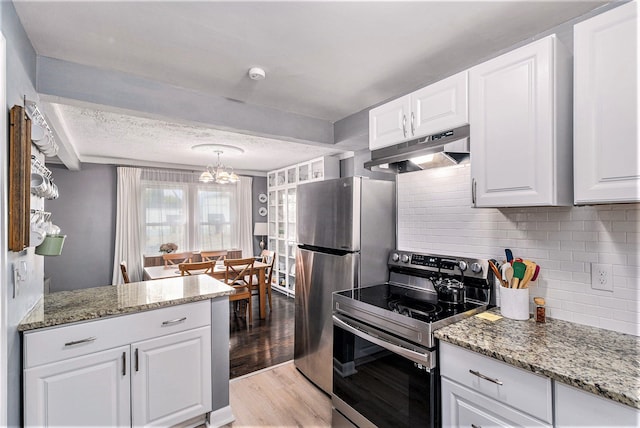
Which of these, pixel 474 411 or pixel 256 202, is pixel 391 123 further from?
pixel 256 202

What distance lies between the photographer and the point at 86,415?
1.60 meters

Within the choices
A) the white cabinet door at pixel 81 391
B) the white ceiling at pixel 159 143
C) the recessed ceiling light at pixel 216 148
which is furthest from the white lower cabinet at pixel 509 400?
the recessed ceiling light at pixel 216 148

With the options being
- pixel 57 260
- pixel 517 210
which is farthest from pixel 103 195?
pixel 517 210

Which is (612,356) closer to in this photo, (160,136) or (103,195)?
(160,136)

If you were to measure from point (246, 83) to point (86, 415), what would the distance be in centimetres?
215

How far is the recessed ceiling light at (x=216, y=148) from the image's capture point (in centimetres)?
409

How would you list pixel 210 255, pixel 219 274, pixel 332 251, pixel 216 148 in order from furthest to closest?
pixel 210 255
pixel 216 148
pixel 219 274
pixel 332 251

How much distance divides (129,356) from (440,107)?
222 centimetres

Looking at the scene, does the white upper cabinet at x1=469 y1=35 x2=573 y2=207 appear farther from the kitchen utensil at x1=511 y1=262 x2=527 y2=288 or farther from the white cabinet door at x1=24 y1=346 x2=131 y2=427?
the white cabinet door at x1=24 y1=346 x2=131 y2=427

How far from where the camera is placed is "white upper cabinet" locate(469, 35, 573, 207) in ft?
4.41

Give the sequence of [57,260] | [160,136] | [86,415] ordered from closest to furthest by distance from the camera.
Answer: [86,415], [160,136], [57,260]

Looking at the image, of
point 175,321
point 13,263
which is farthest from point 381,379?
point 13,263

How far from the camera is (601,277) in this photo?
56.9 inches

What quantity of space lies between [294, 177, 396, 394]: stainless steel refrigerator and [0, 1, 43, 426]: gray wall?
1734 millimetres
